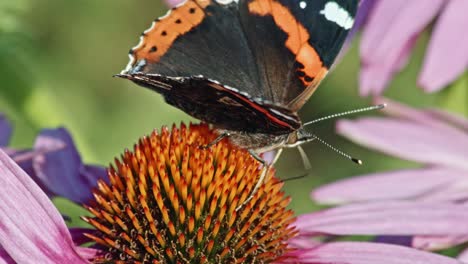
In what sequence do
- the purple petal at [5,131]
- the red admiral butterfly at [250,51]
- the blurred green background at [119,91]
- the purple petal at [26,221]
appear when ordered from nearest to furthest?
the purple petal at [26,221], the red admiral butterfly at [250,51], the purple petal at [5,131], the blurred green background at [119,91]

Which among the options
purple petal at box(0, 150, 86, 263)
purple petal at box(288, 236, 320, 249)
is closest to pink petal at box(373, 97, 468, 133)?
purple petal at box(288, 236, 320, 249)

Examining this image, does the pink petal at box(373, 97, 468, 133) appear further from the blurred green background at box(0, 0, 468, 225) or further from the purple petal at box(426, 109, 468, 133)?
the blurred green background at box(0, 0, 468, 225)

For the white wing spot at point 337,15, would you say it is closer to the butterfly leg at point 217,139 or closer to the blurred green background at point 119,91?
the butterfly leg at point 217,139

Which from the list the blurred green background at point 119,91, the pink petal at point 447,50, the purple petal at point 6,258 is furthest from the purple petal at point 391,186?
the purple petal at point 6,258

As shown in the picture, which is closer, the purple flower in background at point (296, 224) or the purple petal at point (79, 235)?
the purple flower in background at point (296, 224)

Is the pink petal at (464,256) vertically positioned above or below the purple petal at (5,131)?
below

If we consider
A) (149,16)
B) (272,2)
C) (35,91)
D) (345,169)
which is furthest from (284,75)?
(149,16)
